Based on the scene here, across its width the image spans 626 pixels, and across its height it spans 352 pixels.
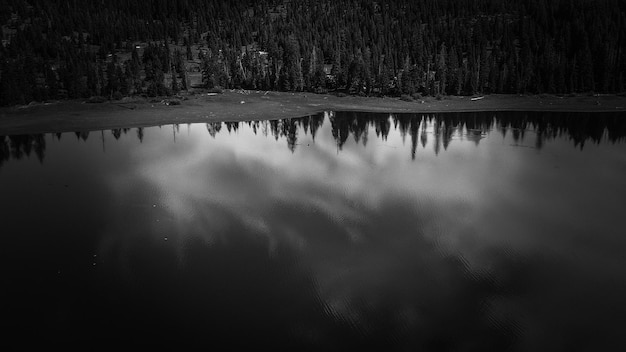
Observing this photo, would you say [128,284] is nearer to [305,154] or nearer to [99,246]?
[99,246]

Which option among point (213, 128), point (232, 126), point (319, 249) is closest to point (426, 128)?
point (232, 126)

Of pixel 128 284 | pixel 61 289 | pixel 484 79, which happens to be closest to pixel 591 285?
pixel 128 284

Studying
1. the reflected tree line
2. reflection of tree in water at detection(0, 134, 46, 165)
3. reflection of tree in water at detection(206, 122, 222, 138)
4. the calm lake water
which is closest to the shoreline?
reflection of tree in water at detection(206, 122, 222, 138)

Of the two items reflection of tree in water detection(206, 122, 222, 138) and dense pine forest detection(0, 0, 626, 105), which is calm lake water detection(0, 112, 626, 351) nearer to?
reflection of tree in water detection(206, 122, 222, 138)

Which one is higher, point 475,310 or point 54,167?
point 54,167

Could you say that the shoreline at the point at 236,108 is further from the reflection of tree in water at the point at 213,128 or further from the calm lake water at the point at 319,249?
the calm lake water at the point at 319,249

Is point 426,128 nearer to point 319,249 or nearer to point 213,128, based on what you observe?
point 213,128
